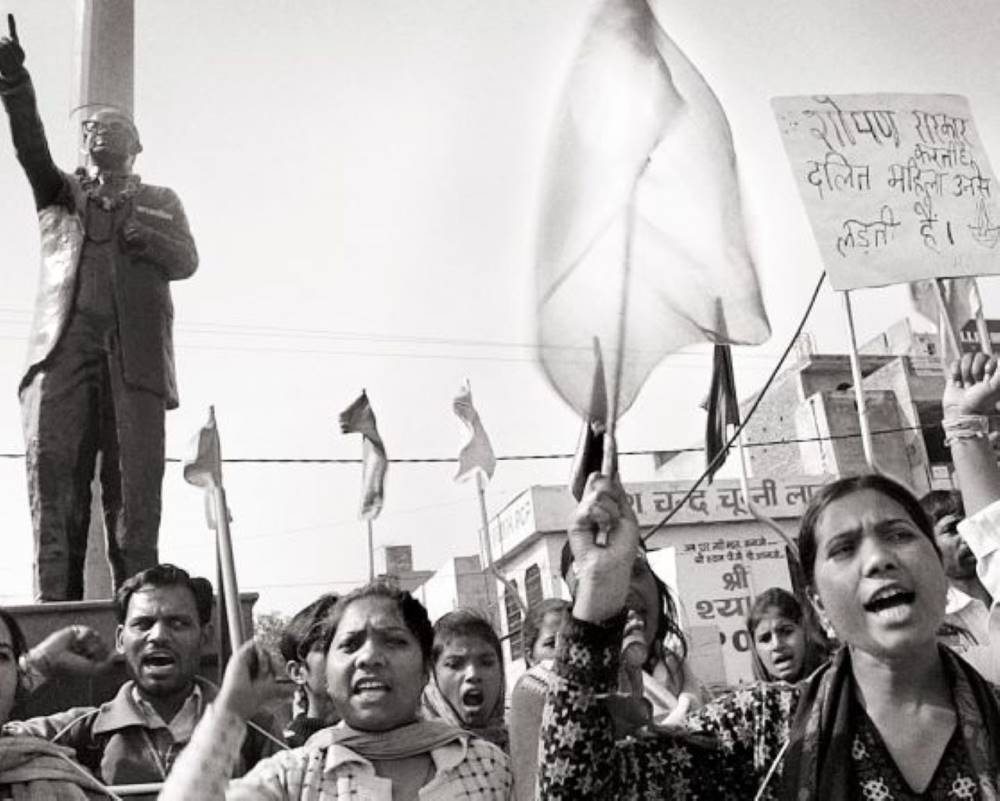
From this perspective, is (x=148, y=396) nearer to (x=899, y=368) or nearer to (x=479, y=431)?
(x=479, y=431)

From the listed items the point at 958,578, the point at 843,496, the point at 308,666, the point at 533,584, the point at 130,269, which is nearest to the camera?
the point at 843,496

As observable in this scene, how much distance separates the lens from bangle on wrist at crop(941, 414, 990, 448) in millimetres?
2254

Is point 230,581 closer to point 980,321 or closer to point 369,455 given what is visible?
point 980,321

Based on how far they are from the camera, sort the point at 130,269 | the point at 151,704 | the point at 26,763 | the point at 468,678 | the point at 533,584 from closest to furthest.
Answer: the point at 26,763 → the point at 151,704 → the point at 468,678 → the point at 130,269 → the point at 533,584

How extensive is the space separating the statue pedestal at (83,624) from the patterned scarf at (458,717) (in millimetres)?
635

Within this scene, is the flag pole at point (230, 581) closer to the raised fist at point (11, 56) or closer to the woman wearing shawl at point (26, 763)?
the woman wearing shawl at point (26, 763)

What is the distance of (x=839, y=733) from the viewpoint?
Result: 1.62m

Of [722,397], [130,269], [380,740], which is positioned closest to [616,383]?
[722,397]

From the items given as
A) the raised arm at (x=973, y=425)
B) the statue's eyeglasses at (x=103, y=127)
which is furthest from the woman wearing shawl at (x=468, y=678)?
the statue's eyeglasses at (x=103, y=127)

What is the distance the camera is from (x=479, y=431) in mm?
10664

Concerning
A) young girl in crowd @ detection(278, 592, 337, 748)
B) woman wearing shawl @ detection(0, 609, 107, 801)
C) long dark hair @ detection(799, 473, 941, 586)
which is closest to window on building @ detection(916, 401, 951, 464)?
young girl in crowd @ detection(278, 592, 337, 748)

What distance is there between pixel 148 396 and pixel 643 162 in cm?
362

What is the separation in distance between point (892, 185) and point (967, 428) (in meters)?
2.71

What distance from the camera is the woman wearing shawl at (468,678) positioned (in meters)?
3.34
